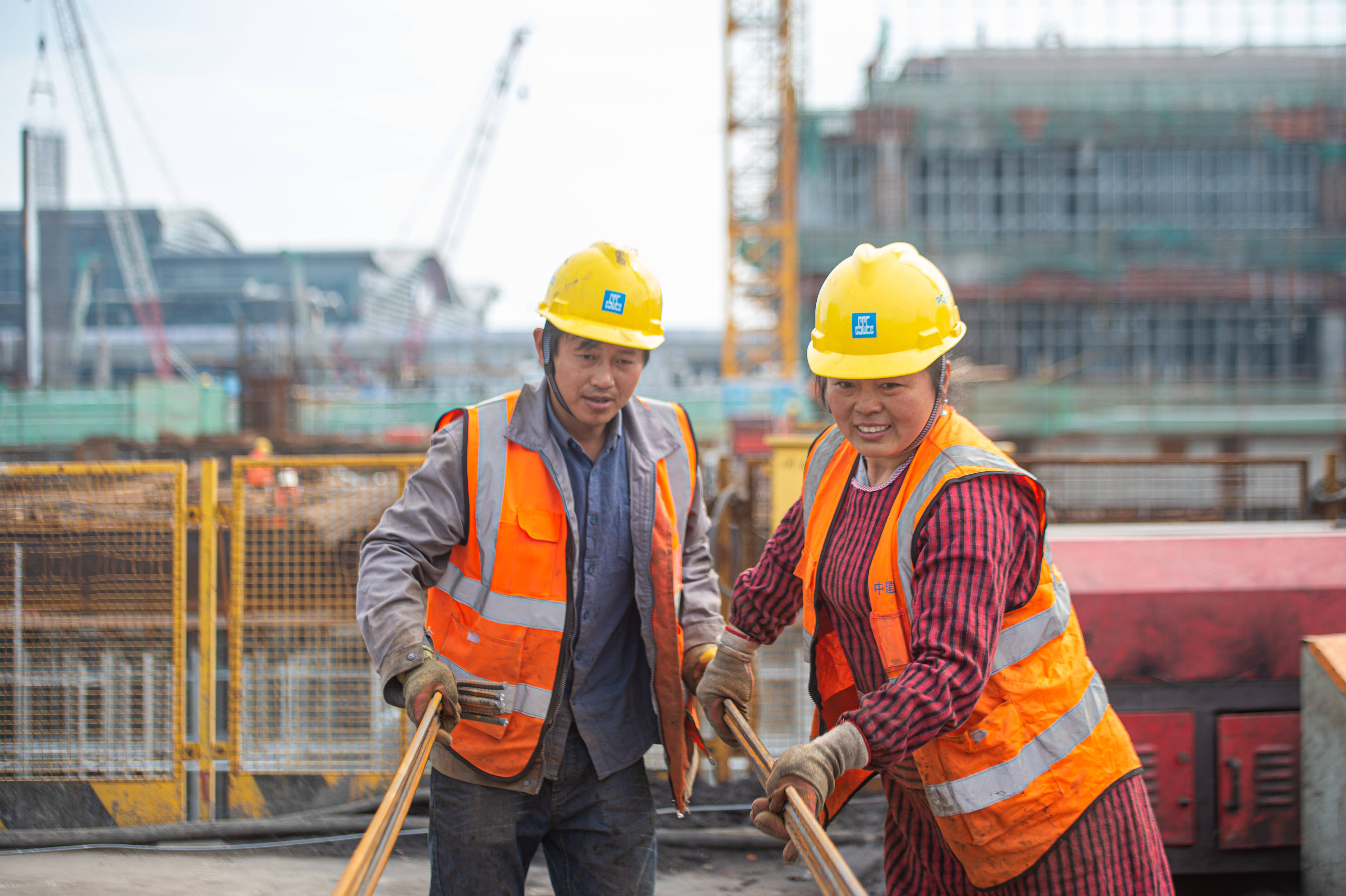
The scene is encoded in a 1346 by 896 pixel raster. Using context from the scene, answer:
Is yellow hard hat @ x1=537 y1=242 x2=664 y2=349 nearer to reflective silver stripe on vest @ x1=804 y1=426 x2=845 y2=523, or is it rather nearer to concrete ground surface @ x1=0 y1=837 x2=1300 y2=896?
reflective silver stripe on vest @ x1=804 y1=426 x2=845 y2=523

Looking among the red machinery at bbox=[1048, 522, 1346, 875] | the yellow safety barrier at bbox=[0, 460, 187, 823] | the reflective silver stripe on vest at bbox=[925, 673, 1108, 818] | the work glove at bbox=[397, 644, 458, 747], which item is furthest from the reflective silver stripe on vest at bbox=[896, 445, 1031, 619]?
the yellow safety barrier at bbox=[0, 460, 187, 823]

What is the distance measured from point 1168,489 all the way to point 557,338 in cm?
1128

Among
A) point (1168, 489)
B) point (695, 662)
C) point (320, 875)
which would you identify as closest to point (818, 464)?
point (695, 662)

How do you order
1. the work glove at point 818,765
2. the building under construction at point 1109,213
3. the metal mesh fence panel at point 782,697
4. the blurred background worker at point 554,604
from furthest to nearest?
1. the building under construction at point 1109,213
2. the metal mesh fence panel at point 782,697
3. the blurred background worker at point 554,604
4. the work glove at point 818,765

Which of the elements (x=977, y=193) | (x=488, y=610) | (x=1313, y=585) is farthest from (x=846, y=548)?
(x=977, y=193)

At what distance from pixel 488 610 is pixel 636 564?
1.38ft

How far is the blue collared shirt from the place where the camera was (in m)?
2.63

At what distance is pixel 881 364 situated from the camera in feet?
7.09

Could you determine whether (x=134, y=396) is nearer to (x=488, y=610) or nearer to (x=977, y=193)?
(x=488, y=610)

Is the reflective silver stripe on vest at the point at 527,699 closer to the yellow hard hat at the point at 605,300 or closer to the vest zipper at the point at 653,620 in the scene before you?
→ the vest zipper at the point at 653,620

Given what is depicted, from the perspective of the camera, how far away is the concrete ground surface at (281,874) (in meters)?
4.01

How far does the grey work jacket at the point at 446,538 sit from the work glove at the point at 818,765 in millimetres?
787

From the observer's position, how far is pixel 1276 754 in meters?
3.82

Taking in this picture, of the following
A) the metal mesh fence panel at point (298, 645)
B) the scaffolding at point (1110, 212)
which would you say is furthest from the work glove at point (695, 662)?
the scaffolding at point (1110, 212)
